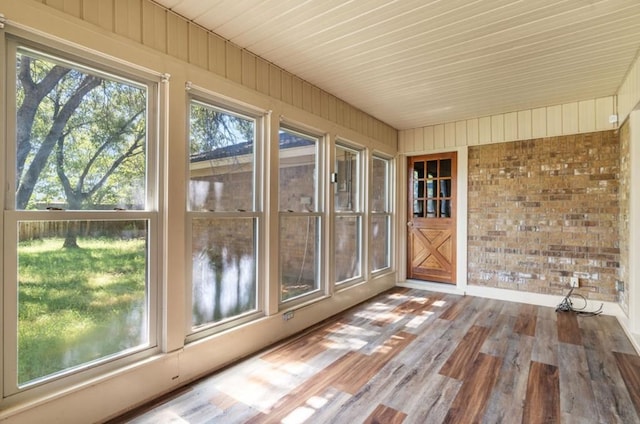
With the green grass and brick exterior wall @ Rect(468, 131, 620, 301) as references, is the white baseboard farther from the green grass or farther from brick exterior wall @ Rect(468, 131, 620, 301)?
the green grass

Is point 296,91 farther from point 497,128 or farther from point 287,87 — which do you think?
point 497,128

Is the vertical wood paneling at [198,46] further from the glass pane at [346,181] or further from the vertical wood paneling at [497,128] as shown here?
the vertical wood paneling at [497,128]

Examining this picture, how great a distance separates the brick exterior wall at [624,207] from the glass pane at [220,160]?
3.90 m

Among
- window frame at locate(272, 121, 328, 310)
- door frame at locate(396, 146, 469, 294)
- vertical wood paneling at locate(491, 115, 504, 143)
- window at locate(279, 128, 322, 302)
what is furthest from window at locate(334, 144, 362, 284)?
vertical wood paneling at locate(491, 115, 504, 143)

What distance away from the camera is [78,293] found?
190cm

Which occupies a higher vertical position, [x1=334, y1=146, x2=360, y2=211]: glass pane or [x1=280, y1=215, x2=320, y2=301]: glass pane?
[x1=334, y1=146, x2=360, y2=211]: glass pane

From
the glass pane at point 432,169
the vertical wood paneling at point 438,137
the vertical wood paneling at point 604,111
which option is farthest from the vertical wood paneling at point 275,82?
the vertical wood paneling at point 604,111

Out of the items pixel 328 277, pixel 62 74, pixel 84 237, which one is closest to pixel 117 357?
pixel 84 237

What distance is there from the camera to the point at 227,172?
2734 mm

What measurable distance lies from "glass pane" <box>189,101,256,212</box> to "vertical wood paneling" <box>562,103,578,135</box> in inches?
157

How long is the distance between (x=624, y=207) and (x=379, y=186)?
2921 millimetres

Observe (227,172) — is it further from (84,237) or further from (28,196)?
(28,196)

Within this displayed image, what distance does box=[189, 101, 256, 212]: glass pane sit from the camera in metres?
2.49

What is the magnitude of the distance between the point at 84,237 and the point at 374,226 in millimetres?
3786
